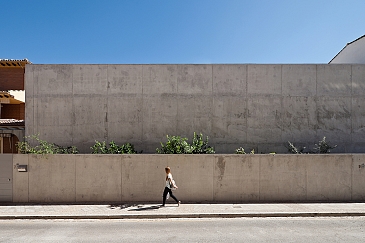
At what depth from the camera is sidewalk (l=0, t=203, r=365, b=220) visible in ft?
26.1

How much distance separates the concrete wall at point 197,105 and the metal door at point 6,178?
7.86 ft

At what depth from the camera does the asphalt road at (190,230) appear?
6039mm

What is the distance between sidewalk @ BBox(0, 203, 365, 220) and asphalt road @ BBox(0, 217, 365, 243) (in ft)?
1.02

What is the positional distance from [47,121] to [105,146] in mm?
3393

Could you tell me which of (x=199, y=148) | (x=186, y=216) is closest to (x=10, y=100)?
(x=199, y=148)

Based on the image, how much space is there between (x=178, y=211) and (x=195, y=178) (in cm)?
177

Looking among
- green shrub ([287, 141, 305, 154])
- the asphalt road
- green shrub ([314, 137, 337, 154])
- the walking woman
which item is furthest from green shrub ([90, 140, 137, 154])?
green shrub ([314, 137, 337, 154])

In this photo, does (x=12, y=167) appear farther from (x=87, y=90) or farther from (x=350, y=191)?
(x=350, y=191)

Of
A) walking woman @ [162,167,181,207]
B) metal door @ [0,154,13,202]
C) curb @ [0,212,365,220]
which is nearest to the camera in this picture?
curb @ [0,212,365,220]

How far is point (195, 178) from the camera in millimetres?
9672

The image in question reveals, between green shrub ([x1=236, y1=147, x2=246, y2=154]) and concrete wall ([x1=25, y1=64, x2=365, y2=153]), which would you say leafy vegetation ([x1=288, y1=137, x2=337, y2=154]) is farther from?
green shrub ([x1=236, y1=147, x2=246, y2=154])

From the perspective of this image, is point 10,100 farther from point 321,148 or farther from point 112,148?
point 321,148

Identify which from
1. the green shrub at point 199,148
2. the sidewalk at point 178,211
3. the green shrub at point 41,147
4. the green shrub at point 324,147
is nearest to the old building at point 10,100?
the green shrub at point 41,147

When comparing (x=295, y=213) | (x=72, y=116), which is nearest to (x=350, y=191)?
(x=295, y=213)
